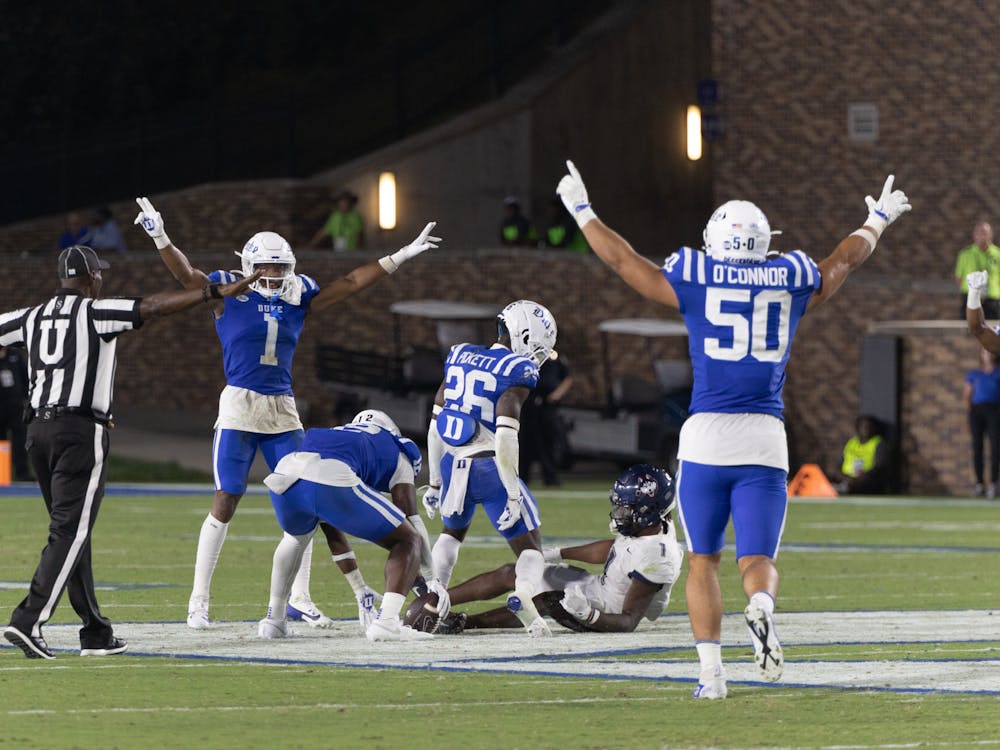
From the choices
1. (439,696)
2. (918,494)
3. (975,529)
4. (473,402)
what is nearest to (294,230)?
(918,494)

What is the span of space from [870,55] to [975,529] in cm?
1392

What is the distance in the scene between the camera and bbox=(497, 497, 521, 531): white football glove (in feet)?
40.2

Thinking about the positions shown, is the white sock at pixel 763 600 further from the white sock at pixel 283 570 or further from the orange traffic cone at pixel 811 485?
the orange traffic cone at pixel 811 485

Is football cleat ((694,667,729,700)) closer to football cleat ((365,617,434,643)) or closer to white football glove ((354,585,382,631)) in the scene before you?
football cleat ((365,617,434,643))

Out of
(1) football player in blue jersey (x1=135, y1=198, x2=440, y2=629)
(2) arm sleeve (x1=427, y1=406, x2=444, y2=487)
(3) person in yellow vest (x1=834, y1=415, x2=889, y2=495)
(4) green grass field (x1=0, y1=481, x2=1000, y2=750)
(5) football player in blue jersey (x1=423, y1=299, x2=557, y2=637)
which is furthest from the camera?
(3) person in yellow vest (x1=834, y1=415, x2=889, y2=495)

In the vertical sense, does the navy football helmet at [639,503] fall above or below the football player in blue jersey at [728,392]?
below

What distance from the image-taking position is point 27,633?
421 inches

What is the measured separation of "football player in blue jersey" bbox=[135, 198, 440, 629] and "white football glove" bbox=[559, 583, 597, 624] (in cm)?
153

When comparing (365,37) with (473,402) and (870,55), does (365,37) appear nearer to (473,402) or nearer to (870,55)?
(870,55)

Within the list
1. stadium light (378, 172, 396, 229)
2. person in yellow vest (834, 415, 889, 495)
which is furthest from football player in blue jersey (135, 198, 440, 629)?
stadium light (378, 172, 396, 229)

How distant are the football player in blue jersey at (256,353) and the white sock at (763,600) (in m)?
4.04

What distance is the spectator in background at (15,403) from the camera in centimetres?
2641

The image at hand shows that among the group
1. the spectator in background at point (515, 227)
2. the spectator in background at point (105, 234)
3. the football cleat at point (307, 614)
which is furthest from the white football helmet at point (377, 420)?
the spectator in background at point (105, 234)

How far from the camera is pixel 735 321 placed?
9586 millimetres
